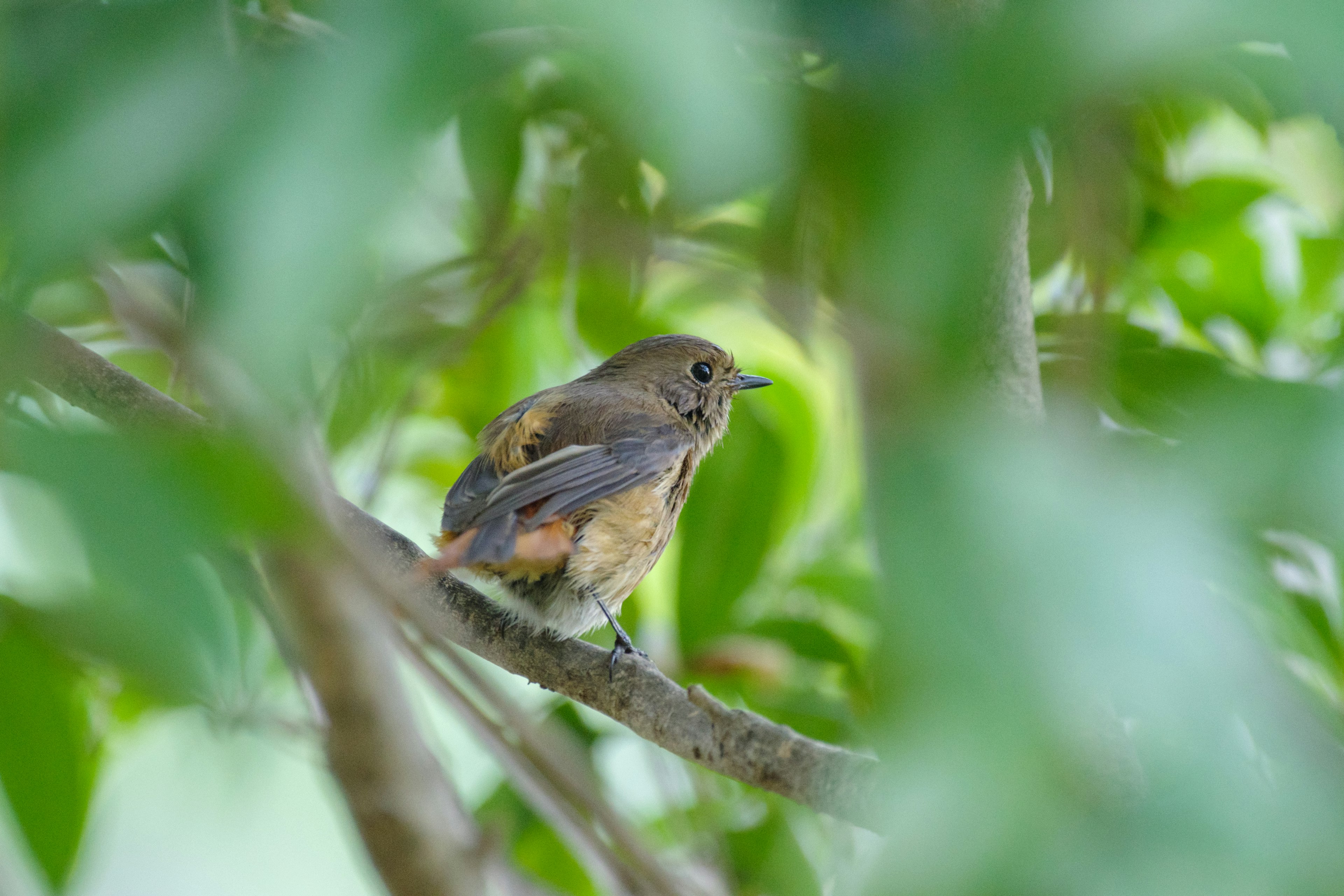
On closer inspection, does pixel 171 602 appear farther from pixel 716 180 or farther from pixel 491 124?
pixel 491 124

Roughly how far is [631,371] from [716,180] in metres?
1.65

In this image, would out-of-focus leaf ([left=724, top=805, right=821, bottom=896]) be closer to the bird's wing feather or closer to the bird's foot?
the bird's foot

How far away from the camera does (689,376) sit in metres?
2.41

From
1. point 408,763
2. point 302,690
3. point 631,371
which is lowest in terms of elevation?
point 408,763

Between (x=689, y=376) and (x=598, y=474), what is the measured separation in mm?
517

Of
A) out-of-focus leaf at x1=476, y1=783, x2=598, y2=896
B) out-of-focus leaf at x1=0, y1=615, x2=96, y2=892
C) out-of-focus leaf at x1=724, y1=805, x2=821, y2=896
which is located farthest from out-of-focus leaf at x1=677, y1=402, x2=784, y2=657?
out-of-focus leaf at x1=0, y1=615, x2=96, y2=892

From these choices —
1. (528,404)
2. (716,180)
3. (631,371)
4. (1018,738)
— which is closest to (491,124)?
(528,404)

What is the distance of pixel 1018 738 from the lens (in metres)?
0.63

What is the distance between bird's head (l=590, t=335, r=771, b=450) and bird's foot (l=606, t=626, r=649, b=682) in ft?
1.99

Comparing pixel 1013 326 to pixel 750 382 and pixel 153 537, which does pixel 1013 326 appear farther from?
pixel 153 537

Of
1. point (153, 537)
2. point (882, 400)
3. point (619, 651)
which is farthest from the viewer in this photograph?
point (619, 651)

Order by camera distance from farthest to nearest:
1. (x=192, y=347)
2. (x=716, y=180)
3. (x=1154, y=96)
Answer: (x=1154, y=96) < (x=192, y=347) < (x=716, y=180)

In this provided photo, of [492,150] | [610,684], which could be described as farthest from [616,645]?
[492,150]

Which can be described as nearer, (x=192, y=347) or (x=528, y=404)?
(x=192, y=347)
